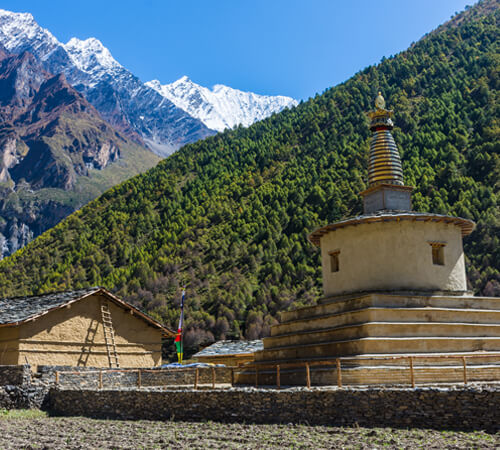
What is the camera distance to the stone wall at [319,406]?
14.5 meters

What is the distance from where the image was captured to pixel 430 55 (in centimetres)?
14662

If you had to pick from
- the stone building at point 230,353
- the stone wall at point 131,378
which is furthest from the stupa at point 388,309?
the stone building at point 230,353

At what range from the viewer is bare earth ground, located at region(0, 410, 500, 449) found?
13.6 meters

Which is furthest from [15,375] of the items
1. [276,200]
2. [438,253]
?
[276,200]

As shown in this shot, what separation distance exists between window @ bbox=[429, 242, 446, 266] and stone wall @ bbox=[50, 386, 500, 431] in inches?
317

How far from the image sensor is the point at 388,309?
19812 mm

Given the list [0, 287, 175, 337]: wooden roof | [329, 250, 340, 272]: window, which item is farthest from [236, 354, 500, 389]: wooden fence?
[0, 287, 175, 337]: wooden roof

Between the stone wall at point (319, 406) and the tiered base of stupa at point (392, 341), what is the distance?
182cm

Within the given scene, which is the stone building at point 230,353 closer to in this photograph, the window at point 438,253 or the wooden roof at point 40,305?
the wooden roof at point 40,305

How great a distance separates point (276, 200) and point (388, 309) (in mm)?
94068

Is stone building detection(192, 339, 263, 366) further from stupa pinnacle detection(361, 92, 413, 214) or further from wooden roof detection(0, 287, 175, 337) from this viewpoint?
stupa pinnacle detection(361, 92, 413, 214)

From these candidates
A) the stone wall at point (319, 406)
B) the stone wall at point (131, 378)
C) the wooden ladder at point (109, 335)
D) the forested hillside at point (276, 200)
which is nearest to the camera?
the stone wall at point (319, 406)

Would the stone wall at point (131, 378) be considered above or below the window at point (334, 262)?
below

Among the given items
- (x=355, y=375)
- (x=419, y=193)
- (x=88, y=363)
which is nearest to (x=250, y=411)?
(x=355, y=375)
